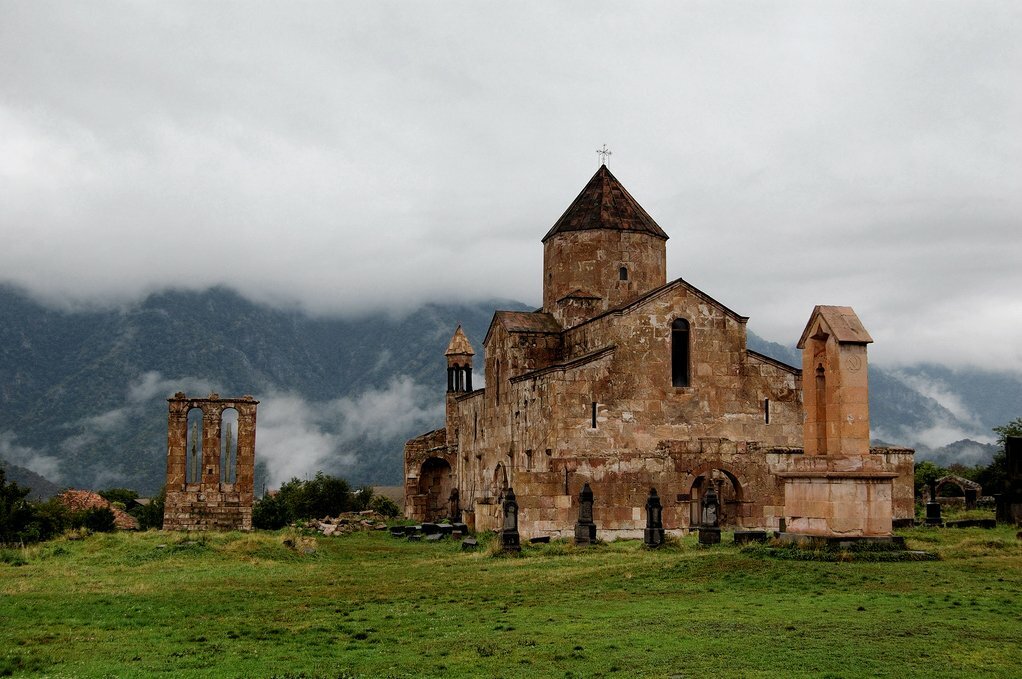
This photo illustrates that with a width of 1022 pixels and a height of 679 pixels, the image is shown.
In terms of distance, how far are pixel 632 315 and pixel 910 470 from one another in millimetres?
8982

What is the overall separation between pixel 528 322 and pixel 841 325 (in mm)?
17961

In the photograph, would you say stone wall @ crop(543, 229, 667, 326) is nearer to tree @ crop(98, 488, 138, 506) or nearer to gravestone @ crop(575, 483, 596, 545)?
gravestone @ crop(575, 483, 596, 545)

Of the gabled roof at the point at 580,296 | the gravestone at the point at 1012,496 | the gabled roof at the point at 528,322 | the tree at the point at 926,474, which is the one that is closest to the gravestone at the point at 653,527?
the gravestone at the point at 1012,496

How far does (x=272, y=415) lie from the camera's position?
440ft

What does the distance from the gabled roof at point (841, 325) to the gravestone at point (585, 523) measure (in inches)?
314

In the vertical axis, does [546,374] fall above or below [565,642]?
above

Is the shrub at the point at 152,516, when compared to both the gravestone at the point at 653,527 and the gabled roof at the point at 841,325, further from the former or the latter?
the gabled roof at the point at 841,325

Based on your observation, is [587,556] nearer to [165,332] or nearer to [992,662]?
[992,662]

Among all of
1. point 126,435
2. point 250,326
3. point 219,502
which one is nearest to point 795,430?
point 219,502

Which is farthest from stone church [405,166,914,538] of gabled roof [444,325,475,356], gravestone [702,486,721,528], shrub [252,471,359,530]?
shrub [252,471,359,530]

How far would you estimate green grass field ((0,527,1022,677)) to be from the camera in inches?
413

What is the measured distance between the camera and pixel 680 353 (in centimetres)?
3014

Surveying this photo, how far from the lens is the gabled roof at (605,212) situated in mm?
34344

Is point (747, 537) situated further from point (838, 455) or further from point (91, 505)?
point (91, 505)
